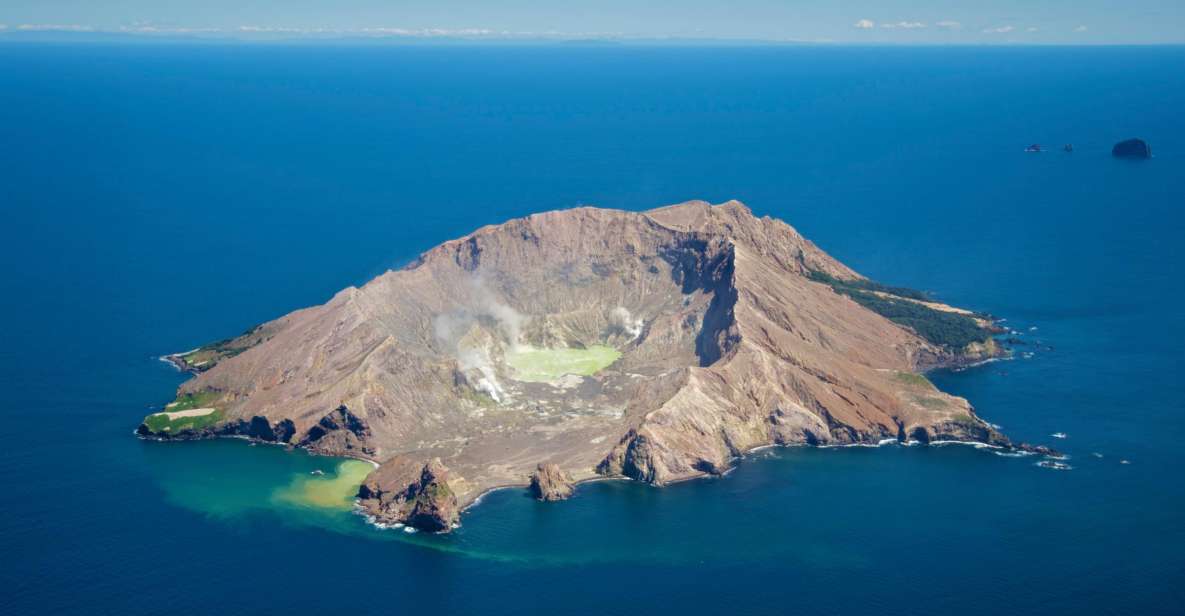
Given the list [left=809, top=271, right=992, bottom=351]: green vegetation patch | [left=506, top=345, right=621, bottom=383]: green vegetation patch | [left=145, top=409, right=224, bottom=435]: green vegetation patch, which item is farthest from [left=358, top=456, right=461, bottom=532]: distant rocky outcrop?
[left=809, top=271, right=992, bottom=351]: green vegetation patch

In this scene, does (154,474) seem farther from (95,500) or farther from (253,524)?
(253,524)

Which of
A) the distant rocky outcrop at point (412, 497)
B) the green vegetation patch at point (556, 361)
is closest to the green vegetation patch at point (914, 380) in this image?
the green vegetation patch at point (556, 361)

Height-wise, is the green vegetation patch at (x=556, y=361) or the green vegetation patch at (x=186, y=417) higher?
the green vegetation patch at (x=556, y=361)

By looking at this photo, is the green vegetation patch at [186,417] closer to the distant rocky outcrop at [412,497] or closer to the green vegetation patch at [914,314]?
the distant rocky outcrop at [412,497]

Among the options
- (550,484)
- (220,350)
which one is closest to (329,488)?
(550,484)

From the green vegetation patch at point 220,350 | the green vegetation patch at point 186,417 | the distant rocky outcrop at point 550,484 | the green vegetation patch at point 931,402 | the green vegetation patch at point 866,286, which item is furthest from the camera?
the green vegetation patch at point 866,286

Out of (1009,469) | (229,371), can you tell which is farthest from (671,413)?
(229,371)
